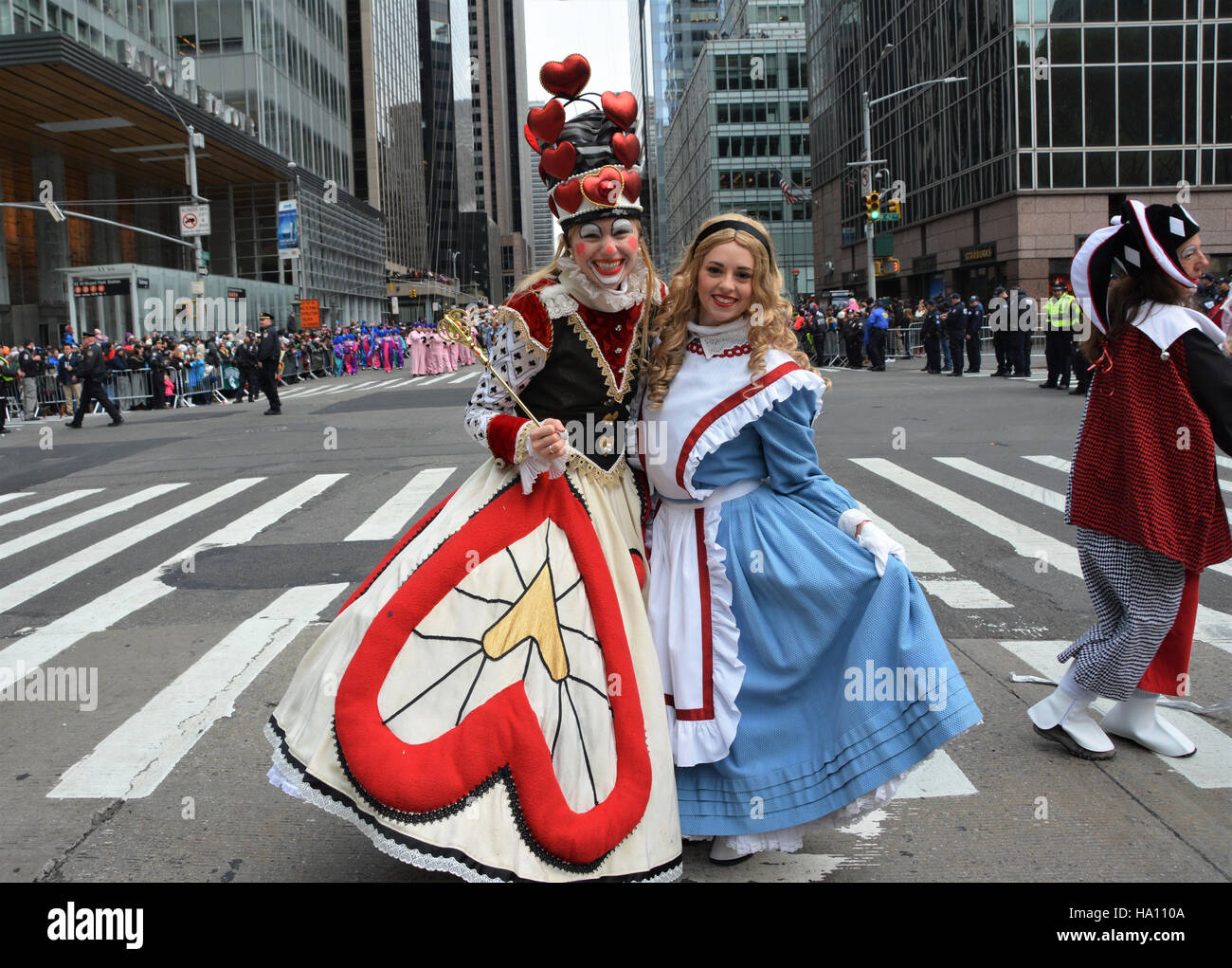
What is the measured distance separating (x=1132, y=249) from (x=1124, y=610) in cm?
135

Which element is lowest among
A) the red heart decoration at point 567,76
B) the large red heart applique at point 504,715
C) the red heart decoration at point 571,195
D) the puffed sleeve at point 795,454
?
the large red heart applique at point 504,715

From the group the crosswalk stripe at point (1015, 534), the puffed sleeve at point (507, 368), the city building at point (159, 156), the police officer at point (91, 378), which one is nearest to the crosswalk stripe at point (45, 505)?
the police officer at point (91, 378)

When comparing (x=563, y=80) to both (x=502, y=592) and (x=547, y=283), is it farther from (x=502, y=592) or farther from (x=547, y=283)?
(x=502, y=592)

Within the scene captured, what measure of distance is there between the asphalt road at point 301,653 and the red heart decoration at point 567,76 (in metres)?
2.49

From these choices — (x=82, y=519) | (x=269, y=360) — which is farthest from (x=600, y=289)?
(x=269, y=360)

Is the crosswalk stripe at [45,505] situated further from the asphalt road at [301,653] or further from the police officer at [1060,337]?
the police officer at [1060,337]

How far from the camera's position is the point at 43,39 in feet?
84.0

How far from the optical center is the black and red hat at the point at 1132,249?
386cm

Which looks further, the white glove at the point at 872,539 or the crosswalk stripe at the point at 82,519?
the crosswalk stripe at the point at 82,519

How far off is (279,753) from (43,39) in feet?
93.2

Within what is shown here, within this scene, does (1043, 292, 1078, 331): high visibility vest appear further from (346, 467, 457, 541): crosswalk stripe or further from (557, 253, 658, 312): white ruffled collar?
(557, 253, 658, 312): white ruffled collar

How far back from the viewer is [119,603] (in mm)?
7164

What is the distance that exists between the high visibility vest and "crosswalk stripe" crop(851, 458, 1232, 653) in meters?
8.81
